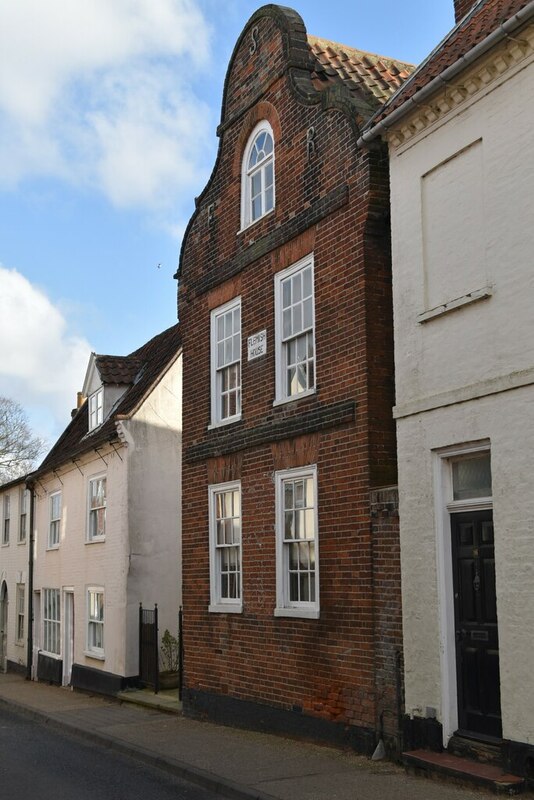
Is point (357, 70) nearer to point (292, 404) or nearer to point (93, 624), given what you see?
A: point (292, 404)

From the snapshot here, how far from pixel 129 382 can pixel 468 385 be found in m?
14.8

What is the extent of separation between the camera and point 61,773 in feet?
38.1

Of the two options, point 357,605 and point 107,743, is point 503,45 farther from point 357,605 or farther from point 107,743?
point 107,743

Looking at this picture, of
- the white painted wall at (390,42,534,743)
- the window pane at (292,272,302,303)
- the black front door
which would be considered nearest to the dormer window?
the window pane at (292,272,302,303)

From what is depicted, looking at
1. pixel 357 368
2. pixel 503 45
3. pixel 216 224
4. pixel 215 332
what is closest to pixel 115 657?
pixel 215 332

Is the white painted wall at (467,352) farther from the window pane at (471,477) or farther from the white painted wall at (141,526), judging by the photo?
the white painted wall at (141,526)

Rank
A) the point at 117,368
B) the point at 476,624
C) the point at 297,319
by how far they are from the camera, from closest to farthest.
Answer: the point at 476,624
the point at 297,319
the point at 117,368

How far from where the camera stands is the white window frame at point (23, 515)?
96.8 feet

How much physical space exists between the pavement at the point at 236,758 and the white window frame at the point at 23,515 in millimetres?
11213

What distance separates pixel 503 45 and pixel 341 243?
11.9 feet

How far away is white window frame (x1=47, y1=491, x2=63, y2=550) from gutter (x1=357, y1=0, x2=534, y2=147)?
16.7 meters

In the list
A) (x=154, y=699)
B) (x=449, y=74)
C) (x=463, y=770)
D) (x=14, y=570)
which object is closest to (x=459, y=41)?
(x=449, y=74)

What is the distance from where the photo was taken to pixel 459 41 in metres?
10.6

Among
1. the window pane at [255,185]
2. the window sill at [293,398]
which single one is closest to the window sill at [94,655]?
the window sill at [293,398]
